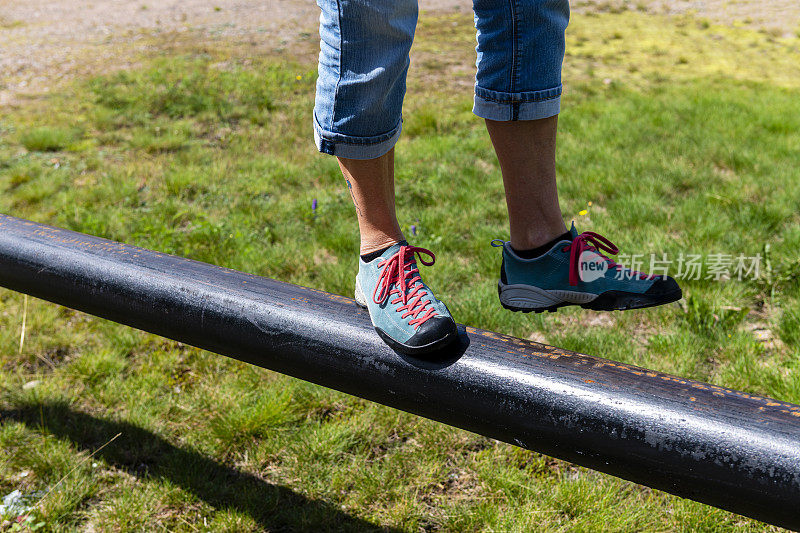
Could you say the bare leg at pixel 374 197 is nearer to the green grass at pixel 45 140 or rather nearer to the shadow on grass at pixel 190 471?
the shadow on grass at pixel 190 471

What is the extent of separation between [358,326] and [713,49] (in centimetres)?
690

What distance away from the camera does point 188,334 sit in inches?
60.9

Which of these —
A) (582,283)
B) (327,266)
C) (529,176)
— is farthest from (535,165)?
(327,266)

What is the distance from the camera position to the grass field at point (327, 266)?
2.05 meters

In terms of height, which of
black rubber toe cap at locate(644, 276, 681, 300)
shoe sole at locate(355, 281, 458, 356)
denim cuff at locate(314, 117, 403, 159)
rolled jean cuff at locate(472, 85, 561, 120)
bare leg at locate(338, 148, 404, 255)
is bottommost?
black rubber toe cap at locate(644, 276, 681, 300)

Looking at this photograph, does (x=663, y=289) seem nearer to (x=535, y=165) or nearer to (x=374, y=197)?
(x=535, y=165)

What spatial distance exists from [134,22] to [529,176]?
8.31 meters

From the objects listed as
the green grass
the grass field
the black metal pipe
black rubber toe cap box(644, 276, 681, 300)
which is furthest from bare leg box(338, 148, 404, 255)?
the green grass

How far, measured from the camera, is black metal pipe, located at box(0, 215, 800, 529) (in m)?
1.07

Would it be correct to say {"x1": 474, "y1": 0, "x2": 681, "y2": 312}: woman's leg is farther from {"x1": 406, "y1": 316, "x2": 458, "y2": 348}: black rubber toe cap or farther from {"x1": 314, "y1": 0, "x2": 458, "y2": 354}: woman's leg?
{"x1": 406, "y1": 316, "x2": 458, "y2": 348}: black rubber toe cap

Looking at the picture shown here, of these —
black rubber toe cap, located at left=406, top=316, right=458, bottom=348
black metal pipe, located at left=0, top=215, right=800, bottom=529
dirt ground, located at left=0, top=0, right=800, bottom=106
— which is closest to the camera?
black metal pipe, located at left=0, top=215, right=800, bottom=529

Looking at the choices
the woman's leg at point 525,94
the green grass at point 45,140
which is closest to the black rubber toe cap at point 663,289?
the woman's leg at point 525,94

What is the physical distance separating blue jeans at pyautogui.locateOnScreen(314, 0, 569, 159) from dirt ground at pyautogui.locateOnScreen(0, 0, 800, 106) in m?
5.72

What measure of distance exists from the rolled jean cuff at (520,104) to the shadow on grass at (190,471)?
127cm
